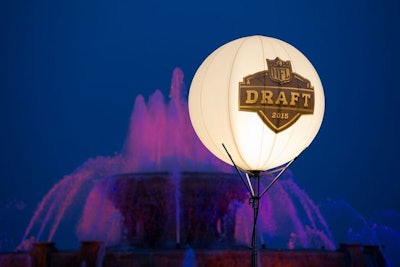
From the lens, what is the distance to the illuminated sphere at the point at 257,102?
879 centimetres

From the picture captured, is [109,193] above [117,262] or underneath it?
above

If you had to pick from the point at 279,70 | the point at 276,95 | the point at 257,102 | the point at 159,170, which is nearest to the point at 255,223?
the point at 257,102

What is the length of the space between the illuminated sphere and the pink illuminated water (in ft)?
14.9

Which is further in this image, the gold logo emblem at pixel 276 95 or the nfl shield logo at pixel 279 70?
the nfl shield logo at pixel 279 70

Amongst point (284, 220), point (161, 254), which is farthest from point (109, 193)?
point (284, 220)

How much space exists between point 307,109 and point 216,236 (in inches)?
210

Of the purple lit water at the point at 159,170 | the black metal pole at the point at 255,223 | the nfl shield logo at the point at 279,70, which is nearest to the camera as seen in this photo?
the black metal pole at the point at 255,223

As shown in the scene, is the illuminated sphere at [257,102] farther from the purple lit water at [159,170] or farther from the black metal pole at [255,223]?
the purple lit water at [159,170]

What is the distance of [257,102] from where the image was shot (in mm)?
8773

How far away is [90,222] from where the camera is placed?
15.9 meters

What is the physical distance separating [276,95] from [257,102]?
10.7 inches

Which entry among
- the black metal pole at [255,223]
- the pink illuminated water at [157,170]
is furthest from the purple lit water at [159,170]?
the black metal pole at [255,223]

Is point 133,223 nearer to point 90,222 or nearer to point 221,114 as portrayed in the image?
point 90,222

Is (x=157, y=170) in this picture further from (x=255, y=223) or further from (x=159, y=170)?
(x=255, y=223)
